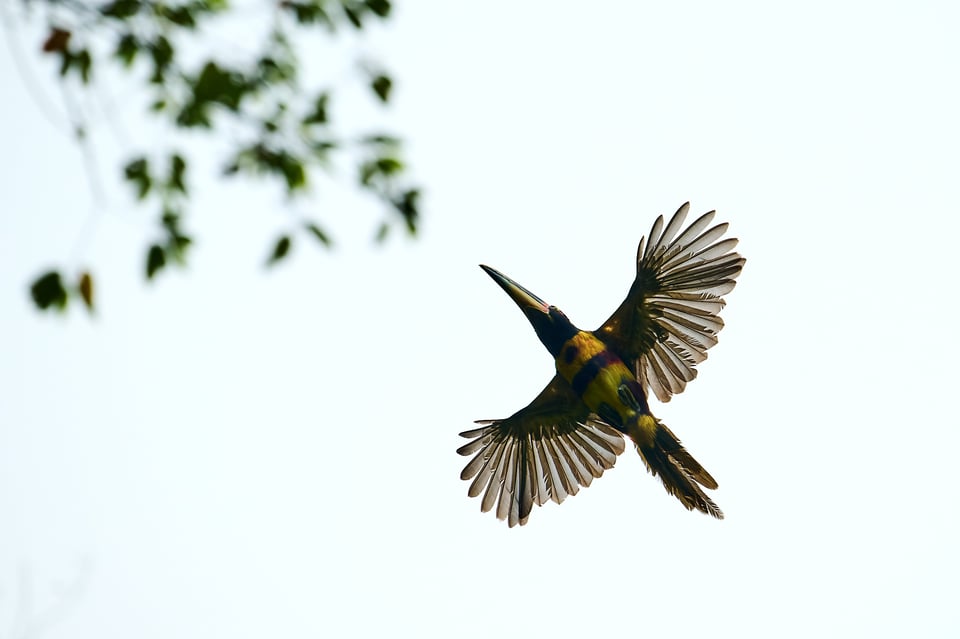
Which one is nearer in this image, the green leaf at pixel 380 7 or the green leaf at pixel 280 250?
the green leaf at pixel 280 250

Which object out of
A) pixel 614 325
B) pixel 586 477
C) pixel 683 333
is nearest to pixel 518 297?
pixel 614 325

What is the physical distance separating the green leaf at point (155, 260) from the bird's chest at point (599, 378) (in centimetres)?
459

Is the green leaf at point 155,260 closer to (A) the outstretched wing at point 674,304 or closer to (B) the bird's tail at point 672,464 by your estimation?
(B) the bird's tail at point 672,464

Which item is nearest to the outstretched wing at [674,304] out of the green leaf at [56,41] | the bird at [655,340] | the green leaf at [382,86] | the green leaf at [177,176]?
the bird at [655,340]

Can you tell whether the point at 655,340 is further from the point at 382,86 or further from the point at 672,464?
the point at 382,86

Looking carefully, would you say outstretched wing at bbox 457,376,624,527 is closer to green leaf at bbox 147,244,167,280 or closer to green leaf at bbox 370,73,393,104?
green leaf at bbox 370,73,393,104

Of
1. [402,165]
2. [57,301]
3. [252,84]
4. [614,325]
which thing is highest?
[614,325]

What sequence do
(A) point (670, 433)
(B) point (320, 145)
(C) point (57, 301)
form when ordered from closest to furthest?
(C) point (57, 301)
(B) point (320, 145)
(A) point (670, 433)

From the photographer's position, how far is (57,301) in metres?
3.37

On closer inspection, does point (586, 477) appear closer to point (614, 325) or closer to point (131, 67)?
point (614, 325)

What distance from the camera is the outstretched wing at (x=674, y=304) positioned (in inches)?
307

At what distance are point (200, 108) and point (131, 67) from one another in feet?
1.08

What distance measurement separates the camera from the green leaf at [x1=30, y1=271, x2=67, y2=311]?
3334 mm

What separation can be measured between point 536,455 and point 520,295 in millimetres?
1772
